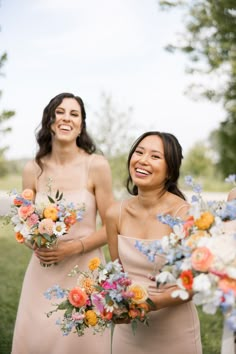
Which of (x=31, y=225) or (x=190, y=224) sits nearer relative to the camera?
(x=190, y=224)

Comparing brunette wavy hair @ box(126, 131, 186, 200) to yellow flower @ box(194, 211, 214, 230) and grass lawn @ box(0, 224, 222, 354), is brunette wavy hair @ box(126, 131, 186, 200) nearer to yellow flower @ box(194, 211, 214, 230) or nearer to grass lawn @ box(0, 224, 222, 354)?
yellow flower @ box(194, 211, 214, 230)

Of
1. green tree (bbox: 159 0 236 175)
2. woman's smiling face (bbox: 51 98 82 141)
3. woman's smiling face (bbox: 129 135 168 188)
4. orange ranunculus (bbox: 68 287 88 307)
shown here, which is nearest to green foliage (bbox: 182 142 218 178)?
green tree (bbox: 159 0 236 175)

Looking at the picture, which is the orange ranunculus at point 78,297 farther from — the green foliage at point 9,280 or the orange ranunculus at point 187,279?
the green foliage at point 9,280

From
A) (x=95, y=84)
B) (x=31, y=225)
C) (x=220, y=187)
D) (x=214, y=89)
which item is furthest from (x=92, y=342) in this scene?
(x=220, y=187)

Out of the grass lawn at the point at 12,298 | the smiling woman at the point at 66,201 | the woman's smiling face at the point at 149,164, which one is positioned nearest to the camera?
the woman's smiling face at the point at 149,164

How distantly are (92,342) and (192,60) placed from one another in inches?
622

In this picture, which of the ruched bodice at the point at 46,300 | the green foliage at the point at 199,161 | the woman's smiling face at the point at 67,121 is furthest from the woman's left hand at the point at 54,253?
the green foliage at the point at 199,161

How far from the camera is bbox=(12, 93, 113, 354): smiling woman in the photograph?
3.85m

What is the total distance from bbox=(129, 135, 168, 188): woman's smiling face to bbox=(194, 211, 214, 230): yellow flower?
2.38 feet

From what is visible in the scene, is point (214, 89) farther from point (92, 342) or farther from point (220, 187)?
point (92, 342)

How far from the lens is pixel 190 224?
218 cm

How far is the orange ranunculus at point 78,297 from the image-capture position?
8.98 ft

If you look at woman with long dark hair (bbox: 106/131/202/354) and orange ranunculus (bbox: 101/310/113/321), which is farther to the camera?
woman with long dark hair (bbox: 106/131/202/354)

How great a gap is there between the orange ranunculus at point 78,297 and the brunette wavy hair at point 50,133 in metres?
Answer: 1.50
